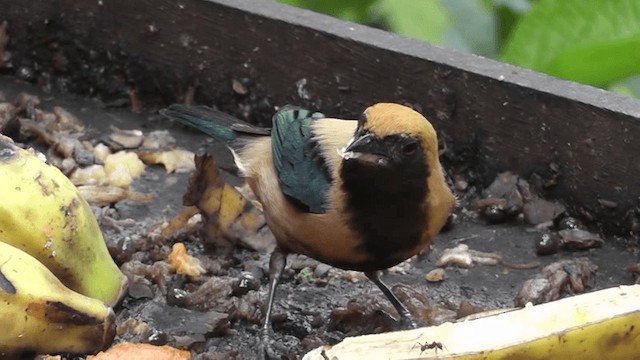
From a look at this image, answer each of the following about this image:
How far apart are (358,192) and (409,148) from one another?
0.18 meters

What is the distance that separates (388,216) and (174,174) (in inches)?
43.5

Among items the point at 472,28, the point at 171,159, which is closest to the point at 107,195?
the point at 171,159

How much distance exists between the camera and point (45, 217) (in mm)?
2797

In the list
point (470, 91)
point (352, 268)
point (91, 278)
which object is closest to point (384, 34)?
point (470, 91)

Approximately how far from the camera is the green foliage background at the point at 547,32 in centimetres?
382

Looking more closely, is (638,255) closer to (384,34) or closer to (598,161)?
(598,161)

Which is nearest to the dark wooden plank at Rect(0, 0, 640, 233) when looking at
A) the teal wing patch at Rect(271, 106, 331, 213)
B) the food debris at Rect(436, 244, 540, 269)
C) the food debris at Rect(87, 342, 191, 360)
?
the food debris at Rect(436, 244, 540, 269)

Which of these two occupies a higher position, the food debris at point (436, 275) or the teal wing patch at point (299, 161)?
the teal wing patch at point (299, 161)

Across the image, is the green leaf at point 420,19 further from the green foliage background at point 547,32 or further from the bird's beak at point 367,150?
the bird's beak at point 367,150

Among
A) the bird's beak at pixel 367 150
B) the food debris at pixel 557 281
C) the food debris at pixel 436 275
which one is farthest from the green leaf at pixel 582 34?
the bird's beak at pixel 367 150

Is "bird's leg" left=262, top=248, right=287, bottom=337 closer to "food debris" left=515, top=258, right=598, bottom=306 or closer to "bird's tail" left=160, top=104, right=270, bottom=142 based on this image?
"bird's tail" left=160, top=104, right=270, bottom=142

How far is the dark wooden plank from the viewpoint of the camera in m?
3.69

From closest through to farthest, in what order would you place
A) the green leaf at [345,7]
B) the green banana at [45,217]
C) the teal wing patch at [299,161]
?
1. the green banana at [45,217]
2. the teal wing patch at [299,161]
3. the green leaf at [345,7]

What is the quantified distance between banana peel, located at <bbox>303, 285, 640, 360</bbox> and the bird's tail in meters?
1.46
